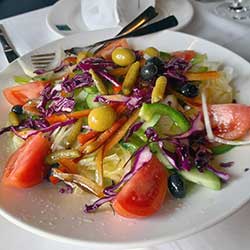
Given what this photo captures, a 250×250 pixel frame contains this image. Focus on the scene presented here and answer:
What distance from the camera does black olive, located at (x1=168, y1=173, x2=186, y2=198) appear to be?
861 mm

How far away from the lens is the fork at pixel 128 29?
4.06ft

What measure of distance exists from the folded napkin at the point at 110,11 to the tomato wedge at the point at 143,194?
684mm

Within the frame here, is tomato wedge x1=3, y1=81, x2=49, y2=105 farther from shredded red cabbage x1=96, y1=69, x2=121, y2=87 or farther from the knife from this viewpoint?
the knife

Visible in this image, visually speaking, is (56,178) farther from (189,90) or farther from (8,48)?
(8,48)

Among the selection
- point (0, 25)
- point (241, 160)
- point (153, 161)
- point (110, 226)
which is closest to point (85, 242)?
point (110, 226)

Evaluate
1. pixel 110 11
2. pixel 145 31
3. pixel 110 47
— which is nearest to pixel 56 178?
pixel 110 47

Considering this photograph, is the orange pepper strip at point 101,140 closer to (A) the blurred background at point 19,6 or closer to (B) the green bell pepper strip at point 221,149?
(B) the green bell pepper strip at point 221,149

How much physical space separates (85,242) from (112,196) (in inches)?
4.1

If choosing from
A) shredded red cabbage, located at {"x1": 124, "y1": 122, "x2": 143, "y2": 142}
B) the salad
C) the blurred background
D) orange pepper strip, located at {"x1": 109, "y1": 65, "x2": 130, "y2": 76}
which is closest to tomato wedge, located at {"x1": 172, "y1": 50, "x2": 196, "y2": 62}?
the salad

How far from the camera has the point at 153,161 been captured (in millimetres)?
889

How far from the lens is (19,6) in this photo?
205 cm

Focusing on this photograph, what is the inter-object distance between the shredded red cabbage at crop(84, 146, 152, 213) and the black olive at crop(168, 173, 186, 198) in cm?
5

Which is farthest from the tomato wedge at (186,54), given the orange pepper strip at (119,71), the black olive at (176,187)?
the black olive at (176,187)

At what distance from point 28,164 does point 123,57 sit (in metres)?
0.33
